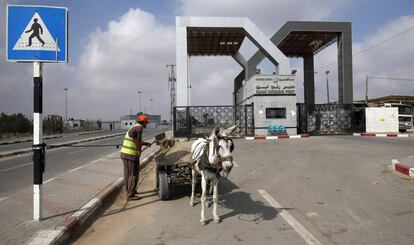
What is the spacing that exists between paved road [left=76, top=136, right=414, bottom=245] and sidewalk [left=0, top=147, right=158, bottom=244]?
0.66 meters

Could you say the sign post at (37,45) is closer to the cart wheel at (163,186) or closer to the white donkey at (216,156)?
the cart wheel at (163,186)

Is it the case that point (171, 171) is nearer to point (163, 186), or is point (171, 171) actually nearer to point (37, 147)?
point (163, 186)

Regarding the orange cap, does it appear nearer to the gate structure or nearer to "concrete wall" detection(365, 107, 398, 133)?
the gate structure

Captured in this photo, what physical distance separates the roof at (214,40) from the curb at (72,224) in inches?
959

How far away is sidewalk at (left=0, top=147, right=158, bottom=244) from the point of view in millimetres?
5502

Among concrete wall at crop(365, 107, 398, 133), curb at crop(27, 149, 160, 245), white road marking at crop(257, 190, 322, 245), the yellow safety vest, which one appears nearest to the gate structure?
concrete wall at crop(365, 107, 398, 133)

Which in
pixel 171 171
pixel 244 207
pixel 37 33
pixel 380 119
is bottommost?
pixel 244 207

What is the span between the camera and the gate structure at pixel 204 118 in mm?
28859

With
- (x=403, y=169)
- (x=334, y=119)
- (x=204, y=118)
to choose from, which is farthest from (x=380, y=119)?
(x=403, y=169)

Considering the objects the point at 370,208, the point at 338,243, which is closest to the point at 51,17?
the point at 338,243

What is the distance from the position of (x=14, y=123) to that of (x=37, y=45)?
52343 mm

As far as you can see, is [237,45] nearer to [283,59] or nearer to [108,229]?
[283,59]

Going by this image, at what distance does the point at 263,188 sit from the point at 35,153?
5.37 m

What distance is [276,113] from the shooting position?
2939 centimetres
